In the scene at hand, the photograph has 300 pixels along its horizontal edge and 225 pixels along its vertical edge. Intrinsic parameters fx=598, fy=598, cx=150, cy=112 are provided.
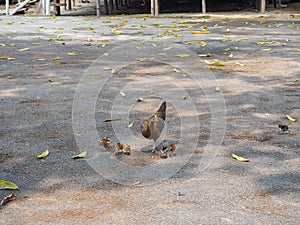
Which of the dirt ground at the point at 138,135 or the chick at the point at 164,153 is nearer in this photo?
the dirt ground at the point at 138,135

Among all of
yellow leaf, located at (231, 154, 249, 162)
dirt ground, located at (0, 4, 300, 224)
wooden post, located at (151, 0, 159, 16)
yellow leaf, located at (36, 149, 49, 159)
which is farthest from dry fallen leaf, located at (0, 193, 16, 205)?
wooden post, located at (151, 0, 159, 16)

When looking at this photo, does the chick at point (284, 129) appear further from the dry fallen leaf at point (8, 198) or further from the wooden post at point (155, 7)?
the wooden post at point (155, 7)

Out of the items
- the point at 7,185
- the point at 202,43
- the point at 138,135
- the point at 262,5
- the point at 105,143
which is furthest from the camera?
the point at 262,5

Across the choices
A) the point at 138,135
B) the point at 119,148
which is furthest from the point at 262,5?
the point at 119,148

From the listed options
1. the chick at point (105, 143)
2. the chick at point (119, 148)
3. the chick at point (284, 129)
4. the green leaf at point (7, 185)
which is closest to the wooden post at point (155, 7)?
the chick at point (284, 129)

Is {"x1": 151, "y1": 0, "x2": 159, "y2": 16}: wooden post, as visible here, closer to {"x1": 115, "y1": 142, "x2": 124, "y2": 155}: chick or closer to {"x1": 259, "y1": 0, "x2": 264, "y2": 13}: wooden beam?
{"x1": 259, "y1": 0, "x2": 264, "y2": 13}: wooden beam

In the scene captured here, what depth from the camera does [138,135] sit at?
4.03 metres

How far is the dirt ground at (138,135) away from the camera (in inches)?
110

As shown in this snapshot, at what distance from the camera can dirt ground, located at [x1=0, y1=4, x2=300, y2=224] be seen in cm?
280

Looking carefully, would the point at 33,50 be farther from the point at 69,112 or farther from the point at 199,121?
the point at 199,121

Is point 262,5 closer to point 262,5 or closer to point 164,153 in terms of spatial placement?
point 262,5

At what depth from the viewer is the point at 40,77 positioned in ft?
20.6

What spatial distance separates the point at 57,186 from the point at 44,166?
0.35 m

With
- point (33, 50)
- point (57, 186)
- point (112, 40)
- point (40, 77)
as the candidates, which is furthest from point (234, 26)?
point (57, 186)
